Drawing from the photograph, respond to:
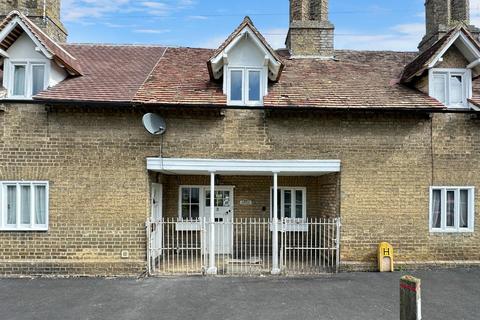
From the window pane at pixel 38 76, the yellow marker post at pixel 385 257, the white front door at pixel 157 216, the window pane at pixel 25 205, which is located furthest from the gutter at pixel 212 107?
the yellow marker post at pixel 385 257

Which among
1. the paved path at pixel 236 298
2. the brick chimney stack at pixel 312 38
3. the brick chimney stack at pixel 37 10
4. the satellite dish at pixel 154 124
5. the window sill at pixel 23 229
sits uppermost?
the brick chimney stack at pixel 37 10

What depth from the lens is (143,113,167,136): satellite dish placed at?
9.88 m

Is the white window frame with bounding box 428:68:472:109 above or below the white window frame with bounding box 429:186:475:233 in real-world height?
above

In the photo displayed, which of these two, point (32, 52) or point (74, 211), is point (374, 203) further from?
point (32, 52)

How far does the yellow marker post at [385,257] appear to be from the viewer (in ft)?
33.7

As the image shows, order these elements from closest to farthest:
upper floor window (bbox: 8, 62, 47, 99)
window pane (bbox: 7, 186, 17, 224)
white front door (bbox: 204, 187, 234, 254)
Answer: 1. window pane (bbox: 7, 186, 17, 224)
2. upper floor window (bbox: 8, 62, 47, 99)
3. white front door (bbox: 204, 187, 234, 254)

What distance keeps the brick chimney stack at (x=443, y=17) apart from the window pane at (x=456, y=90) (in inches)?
158

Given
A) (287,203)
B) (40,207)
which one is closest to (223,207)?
(287,203)

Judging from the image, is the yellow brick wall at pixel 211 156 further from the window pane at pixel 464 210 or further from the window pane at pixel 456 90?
the window pane at pixel 456 90

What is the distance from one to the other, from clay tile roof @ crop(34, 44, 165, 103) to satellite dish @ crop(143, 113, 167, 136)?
748 mm

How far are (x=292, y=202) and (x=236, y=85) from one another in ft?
16.3

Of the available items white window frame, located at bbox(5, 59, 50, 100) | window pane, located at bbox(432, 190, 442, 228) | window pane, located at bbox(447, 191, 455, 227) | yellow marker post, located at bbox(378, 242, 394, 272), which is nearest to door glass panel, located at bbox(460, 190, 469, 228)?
window pane, located at bbox(447, 191, 455, 227)

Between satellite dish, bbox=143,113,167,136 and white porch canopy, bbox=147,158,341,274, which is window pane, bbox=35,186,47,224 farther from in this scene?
satellite dish, bbox=143,113,167,136

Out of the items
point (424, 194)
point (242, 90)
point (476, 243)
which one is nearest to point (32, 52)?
point (242, 90)
